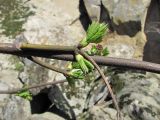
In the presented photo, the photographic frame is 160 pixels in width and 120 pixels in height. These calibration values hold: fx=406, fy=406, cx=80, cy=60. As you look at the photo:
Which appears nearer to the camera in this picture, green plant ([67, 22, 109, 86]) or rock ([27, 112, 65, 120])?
green plant ([67, 22, 109, 86])

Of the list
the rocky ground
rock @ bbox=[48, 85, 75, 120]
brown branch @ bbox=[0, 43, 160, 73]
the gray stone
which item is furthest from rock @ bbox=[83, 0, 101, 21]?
brown branch @ bbox=[0, 43, 160, 73]

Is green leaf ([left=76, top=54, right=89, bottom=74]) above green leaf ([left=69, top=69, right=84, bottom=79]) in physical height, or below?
above

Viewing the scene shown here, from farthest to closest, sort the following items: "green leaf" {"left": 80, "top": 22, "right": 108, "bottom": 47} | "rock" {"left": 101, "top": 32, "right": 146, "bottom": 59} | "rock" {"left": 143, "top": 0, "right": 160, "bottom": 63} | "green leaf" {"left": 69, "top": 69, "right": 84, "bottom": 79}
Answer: "rock" {"left": 143, "top": 0, "right": 160, "bottom": 63}, "rock" {"left": 101, "top": 32, "right": 146, "bottom": 59}, "green leaf" {"left": 69, "top": 69, "right": 84, "bottom": 79}, "green leaf" {"left": 80, "top": 22, "right": 108, "bottom": 47}

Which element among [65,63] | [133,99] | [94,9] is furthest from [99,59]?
[94,9]

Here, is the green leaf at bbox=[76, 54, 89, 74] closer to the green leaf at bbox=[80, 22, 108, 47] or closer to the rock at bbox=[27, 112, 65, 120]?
the green leaf at bbox=[80, 22, 108, 47]

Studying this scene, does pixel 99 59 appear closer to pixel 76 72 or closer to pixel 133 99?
pixel 76 72

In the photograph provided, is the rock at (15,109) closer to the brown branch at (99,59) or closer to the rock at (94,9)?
the rock at (94,9)

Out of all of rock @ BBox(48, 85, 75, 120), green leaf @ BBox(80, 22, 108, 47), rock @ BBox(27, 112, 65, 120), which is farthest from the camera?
rock @ BBox(48, 85, 75, 120)

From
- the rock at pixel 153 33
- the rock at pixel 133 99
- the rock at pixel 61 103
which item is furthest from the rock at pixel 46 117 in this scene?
the rock at pixel 153 33

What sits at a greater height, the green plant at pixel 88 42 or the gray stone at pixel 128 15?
the green plant at pixel 88 42
